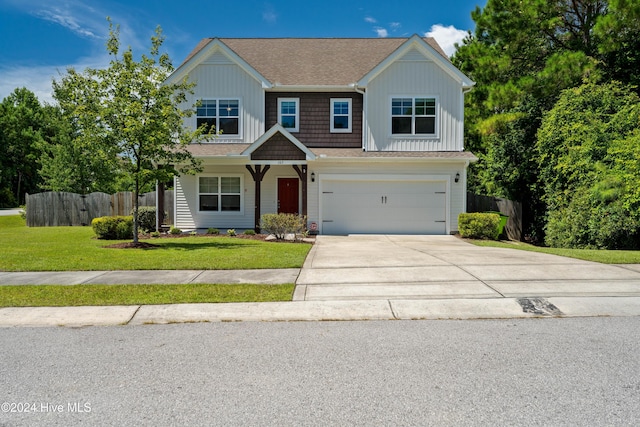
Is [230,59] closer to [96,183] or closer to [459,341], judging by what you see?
[459,341]

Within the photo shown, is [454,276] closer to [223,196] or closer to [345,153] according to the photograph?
[345,153]

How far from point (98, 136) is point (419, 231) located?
12.3 metres

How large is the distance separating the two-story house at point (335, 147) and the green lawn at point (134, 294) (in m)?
9.98

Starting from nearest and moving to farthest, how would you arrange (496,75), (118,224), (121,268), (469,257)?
1. (121,268)
2. (469,257)
3. (118,224)
4. (496,75)

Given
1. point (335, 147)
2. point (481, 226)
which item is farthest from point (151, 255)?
point (481, 226)

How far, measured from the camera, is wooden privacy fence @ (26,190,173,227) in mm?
24141

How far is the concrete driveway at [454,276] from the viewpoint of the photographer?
7.73m

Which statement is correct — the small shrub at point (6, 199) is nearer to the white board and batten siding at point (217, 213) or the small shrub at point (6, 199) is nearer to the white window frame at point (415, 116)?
the white board and batten siding at point (217, 213)

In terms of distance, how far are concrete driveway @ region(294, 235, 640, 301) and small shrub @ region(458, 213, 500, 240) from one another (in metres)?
5.02

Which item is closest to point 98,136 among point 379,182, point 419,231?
point 379,182

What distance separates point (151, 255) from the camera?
11.9m

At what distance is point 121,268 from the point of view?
10.0 meters

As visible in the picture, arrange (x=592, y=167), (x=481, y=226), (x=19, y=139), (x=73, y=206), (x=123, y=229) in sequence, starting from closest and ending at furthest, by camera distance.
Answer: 1. (x=123, y=229)
2. (x=592, y=167)
3. (x=481, y=226)
4. (x=73, y=206)
5. (x=19, y=139)

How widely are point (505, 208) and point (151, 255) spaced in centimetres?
1648
